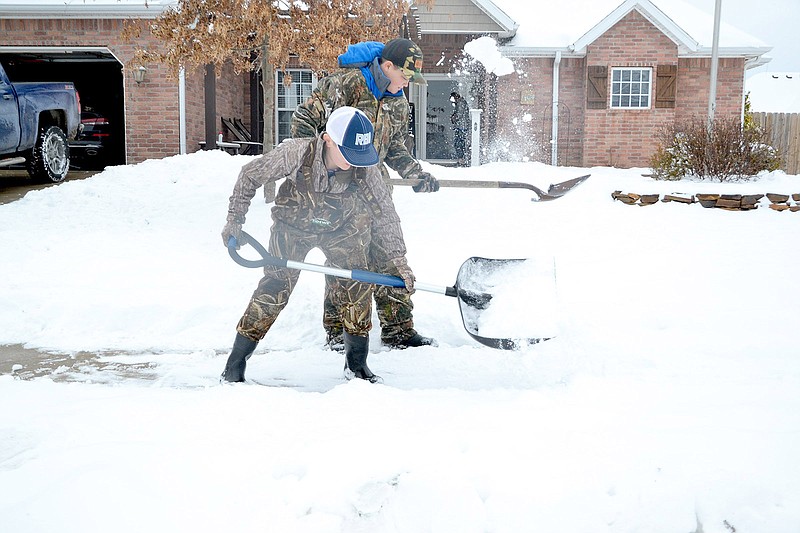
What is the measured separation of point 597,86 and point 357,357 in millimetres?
13506

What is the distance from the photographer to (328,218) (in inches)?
146

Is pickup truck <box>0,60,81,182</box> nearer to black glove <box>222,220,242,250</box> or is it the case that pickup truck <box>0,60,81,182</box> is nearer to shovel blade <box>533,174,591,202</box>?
shovel blade <box>533,174,591,202</box>

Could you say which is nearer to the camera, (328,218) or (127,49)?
(328,218)

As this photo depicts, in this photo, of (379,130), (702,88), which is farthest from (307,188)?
(702,88)

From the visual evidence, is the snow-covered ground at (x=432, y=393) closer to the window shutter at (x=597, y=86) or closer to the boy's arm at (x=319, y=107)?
the boy's arm at (x=319, y=107)

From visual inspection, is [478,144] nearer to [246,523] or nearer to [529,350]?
[529,350]

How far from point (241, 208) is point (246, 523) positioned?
1652mm

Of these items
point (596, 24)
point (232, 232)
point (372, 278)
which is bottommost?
point (372, 278)

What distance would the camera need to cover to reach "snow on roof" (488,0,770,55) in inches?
611

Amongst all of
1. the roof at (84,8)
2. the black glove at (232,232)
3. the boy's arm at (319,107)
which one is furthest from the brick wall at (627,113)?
the black glove at (232,232)

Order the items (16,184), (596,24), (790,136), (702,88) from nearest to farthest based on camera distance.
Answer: (16,184), (596,24), (702,88), (790,136)

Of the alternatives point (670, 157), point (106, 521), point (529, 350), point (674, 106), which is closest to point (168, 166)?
point (670, 157)

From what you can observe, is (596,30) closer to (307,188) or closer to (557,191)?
(557,191)

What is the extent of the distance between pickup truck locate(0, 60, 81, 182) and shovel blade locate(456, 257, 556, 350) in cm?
760
